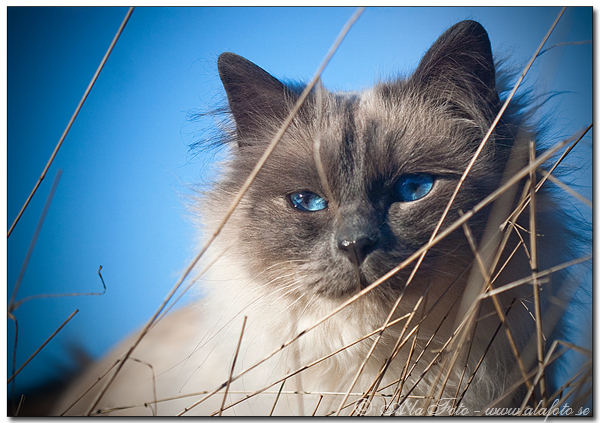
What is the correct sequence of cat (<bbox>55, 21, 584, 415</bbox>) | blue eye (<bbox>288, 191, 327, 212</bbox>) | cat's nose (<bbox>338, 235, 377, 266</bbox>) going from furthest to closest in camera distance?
blue eye (<bbox>288, 191, 327, 212</bbox>) < cat (<bbox>55, 21, 584, 415</bbox>) < cat's nose (<bbox>338, 235, 377, 266</bbox>)

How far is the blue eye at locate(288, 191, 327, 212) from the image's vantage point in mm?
1271

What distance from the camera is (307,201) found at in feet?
4.24

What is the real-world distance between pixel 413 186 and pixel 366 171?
16 centimetres

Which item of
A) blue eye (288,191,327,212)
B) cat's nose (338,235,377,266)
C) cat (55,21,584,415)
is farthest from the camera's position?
blue eye (288,191,327,212)

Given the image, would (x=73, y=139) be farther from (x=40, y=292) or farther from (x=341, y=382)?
(x=341, y=382)

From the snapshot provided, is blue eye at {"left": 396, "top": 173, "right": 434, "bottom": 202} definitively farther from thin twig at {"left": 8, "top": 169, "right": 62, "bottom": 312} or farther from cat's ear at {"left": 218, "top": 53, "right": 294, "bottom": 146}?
thin twig at {"left": 8, "top": 169, "right": 62, "bottom": 312}

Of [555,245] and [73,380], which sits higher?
[555,245]

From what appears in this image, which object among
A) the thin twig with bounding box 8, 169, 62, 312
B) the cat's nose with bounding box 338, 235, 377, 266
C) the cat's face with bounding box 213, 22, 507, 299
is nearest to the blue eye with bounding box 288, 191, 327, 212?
the cat's face with bounding box 213, 22, 507, 299

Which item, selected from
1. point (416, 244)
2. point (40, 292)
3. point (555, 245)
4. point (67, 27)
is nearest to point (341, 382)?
point (416, 244)

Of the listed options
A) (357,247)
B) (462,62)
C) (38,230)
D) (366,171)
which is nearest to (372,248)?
(357,247)

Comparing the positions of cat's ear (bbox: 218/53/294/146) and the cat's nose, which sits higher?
cat's ear (bbox: 218/53/294/146)

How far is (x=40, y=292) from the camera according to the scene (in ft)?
4.37

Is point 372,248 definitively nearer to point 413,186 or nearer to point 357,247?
point 357,247

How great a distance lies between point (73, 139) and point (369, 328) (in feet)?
3.86
